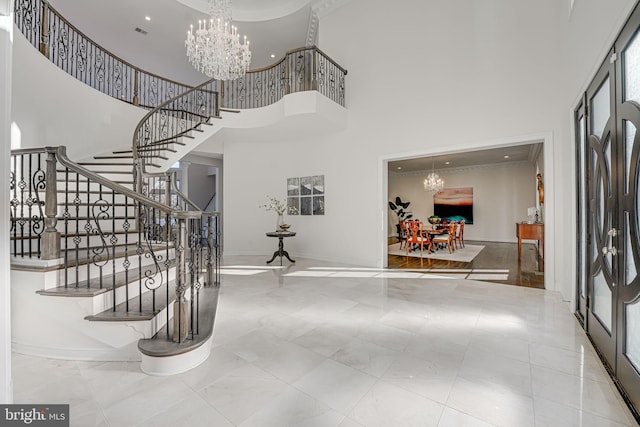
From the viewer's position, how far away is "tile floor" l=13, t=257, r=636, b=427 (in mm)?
1654

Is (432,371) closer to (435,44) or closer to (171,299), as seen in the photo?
(171,299)

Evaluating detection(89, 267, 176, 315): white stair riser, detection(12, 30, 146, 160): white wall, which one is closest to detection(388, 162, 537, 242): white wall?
detection(12, 30, 146, 160): white wall

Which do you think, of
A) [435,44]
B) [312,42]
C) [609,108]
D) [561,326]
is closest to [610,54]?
[609,108]

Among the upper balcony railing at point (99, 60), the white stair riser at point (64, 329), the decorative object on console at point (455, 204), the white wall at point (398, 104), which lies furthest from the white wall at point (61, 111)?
the decorative object on console at point (455, 204)

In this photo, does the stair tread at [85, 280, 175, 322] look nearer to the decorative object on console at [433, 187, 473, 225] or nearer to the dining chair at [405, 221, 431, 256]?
the dining chair at [405, 221, 431, 256]

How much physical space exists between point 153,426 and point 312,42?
873 centimetres

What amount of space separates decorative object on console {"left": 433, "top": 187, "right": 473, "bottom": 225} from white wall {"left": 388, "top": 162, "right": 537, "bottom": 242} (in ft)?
0.54

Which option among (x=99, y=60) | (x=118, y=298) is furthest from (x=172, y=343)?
(x=99, y=60)

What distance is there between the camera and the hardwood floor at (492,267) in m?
4.91

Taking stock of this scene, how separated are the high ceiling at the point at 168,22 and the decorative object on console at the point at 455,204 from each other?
313 inches

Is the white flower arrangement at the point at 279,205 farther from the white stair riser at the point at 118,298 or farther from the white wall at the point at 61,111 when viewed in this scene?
the white stair riser at the point at 118,298

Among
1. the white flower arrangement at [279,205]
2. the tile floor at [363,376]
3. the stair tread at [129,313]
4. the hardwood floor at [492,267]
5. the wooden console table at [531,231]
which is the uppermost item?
the white flower arrangement at [279,205]

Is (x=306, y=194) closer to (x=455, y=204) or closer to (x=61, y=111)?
(x=61, y=111)

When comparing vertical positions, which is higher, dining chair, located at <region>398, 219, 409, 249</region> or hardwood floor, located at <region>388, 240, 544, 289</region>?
dining chair, located at <region>398, 219, 409, 249</region>
